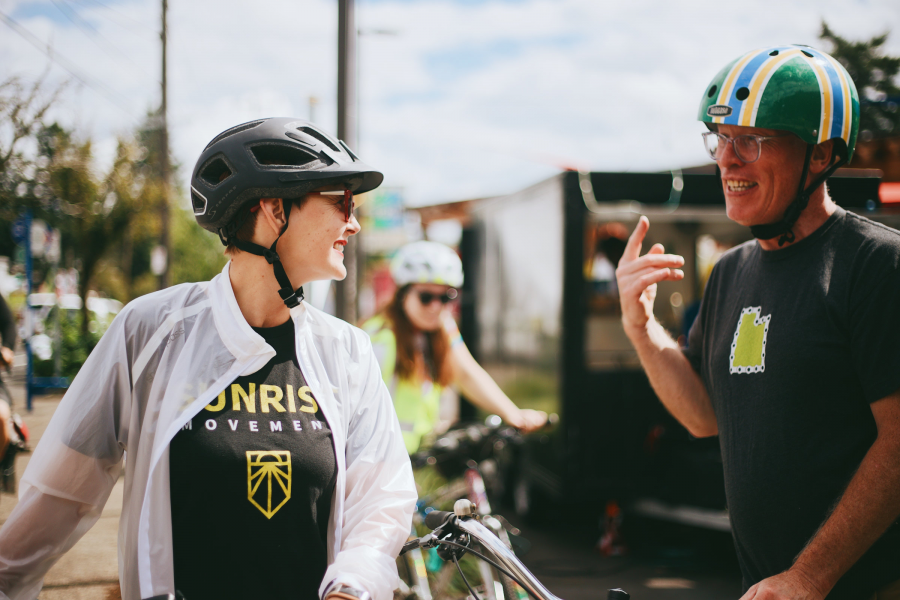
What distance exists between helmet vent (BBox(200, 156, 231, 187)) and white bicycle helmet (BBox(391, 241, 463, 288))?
2.28 metres

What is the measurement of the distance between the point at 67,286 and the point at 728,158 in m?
2.56

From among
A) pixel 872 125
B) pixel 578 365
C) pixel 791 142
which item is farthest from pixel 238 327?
pixel 872 125

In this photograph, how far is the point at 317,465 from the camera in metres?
1.74

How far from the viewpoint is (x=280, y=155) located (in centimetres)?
192

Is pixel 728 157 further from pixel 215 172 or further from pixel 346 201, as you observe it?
pixel 215 172

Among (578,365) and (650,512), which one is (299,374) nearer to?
(578,365)

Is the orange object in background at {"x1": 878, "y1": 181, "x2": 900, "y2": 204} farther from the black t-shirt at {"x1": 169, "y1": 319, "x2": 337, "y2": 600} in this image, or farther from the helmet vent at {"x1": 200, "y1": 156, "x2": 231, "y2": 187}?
the black t-shirt at {"x1": 169, "y1": 319, "x2": 337, "y2": 600}

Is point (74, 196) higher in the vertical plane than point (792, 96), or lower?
lower

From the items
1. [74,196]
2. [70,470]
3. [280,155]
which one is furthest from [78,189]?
[70,470]

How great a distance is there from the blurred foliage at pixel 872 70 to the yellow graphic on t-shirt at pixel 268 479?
26.9 ft

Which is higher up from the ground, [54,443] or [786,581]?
[54,443]

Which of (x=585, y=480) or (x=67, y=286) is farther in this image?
(x=585, y=480)

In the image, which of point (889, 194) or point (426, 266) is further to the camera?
point (889, 194)

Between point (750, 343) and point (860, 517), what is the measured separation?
547 millimetres
